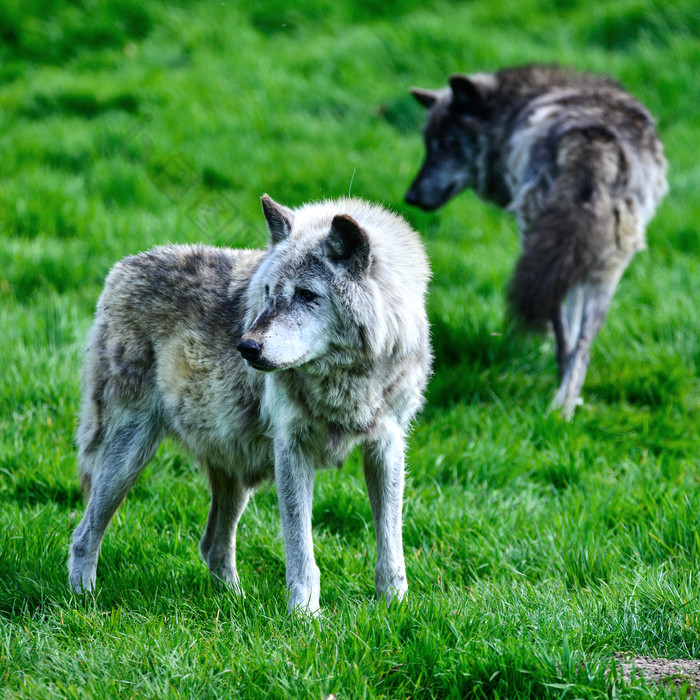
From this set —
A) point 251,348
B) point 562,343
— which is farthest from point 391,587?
point 562,343

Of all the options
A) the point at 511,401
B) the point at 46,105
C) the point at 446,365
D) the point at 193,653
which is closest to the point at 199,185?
the point at 46,105

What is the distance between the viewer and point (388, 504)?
11.9ft

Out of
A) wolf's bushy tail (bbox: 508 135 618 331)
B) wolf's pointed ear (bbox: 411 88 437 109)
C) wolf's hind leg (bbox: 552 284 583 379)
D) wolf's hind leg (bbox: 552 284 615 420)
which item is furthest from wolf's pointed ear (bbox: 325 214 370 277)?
wolf's pointed ear (bbox: 411 88 437 109)

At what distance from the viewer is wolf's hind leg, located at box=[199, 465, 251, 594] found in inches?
157

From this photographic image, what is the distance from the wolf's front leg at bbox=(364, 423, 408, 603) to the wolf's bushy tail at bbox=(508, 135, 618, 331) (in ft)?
6.37

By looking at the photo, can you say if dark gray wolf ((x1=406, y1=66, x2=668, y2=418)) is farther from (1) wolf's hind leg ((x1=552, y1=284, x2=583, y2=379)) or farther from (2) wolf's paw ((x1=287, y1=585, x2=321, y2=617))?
(2) wolf's paw ((x1=287, y1=585, x2=321, y2=617))

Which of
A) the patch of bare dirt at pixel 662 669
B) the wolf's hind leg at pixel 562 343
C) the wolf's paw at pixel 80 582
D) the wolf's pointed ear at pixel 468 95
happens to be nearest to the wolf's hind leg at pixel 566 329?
the wolf's hind leg at pixel 562 343

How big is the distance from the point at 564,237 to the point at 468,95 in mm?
2413

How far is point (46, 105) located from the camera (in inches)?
368

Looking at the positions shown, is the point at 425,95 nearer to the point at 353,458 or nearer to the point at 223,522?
the point at 353,458

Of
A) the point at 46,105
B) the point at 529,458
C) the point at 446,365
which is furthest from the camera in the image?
the point at 46,105

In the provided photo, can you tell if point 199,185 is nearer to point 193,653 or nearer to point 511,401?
point 511,401

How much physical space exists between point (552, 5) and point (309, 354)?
9.75 metres

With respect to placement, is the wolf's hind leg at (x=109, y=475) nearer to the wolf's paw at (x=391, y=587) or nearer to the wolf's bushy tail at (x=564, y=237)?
the wolf's paw at (x=391, y=587)
